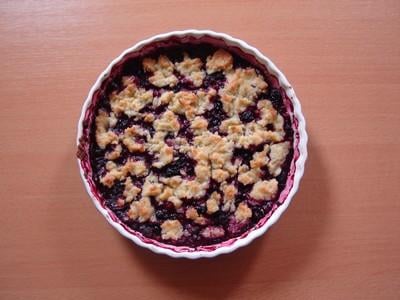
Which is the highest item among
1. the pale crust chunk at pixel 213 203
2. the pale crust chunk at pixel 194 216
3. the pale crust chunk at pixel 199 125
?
→ the pale crust chunk at pixel 199 125

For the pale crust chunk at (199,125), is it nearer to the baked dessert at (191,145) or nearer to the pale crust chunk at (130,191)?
the baked dessert at (191,145)

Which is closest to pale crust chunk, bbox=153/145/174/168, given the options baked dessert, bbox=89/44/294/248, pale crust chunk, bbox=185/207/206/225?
baked dessert, bbox=89/44/294/248

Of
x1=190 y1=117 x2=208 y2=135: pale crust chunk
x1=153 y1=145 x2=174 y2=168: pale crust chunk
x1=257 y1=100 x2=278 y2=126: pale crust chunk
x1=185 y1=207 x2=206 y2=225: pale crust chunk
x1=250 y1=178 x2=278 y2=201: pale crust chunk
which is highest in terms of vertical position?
x1=257 y1=100 x2=278 y2=126: pale crust chunk

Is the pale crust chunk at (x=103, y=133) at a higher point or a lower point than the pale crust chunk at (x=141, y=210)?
higher

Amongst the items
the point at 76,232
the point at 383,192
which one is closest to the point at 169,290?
the point at 76,232

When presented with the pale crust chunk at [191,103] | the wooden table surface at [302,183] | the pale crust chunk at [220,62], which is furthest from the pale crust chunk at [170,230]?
the pale crust chunk at [220,62]

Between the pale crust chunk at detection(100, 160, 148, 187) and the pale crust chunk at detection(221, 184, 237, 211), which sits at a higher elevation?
the pale crust chunk at detection(100, 160, 148, 187)

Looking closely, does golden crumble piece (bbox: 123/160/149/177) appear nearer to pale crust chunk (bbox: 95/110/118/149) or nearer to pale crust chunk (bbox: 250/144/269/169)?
pale crust chunk (bbox: 95/110/118/149)

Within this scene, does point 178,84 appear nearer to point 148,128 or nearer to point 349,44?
point 148,128
